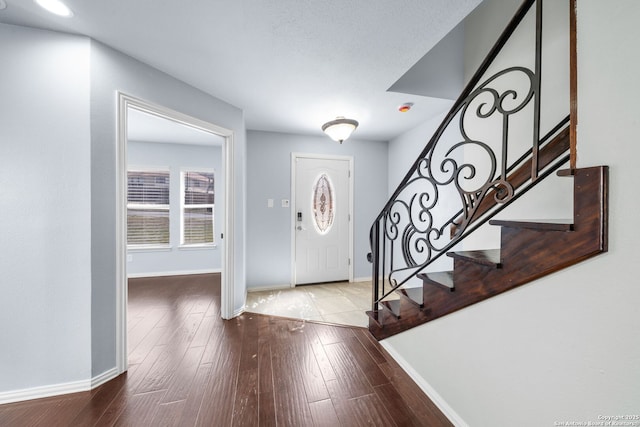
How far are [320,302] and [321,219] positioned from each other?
4.22 feet

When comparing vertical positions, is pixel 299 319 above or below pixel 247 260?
below

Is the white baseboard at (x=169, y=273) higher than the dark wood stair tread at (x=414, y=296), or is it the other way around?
the dark wood stair tread at (x=414, y=296)

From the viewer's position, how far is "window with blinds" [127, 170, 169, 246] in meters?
4.07

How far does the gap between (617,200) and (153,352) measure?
2.85 metres

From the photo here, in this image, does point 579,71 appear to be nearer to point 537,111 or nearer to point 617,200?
point 537,111

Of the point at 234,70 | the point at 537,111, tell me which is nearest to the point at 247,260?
the point at 234,70

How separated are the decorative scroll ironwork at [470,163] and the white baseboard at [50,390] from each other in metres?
2.14

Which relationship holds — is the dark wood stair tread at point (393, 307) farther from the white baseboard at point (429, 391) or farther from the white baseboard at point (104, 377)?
the white baseboard at point (104, 377)

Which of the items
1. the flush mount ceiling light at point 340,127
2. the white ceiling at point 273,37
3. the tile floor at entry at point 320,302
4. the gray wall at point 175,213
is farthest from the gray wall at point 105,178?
the gray wall at point 175,213

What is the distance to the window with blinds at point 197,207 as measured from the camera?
4.29 meters

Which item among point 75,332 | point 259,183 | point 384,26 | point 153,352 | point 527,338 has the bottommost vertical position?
point 153,352

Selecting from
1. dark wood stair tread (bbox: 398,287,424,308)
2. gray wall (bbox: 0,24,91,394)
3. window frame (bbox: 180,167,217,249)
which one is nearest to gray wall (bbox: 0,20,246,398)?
gray wall (bbox: 0,24,91,394)

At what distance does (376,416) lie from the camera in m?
1.34

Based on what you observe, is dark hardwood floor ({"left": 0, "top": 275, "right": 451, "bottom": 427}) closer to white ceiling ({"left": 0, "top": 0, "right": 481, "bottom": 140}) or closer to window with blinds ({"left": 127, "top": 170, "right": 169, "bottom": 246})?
window with blinds ({"left": 127, "top": 170, "right": 169, "bottom": 246})
